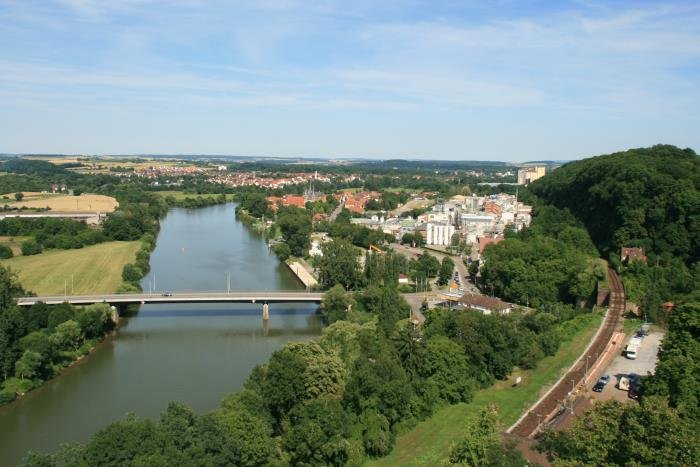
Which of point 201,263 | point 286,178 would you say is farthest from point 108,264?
point 286,178

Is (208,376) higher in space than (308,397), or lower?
lower

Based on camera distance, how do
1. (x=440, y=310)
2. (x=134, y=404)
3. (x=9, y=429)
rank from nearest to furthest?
(x=9, y=429), (x=134, y=404), (x=440, y=310)

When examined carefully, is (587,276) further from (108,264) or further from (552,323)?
(108,264)

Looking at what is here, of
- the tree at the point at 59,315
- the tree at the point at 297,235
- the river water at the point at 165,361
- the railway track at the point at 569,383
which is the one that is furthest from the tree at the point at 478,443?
the tree at the point at 297,235

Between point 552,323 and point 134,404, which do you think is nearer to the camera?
point 134,404

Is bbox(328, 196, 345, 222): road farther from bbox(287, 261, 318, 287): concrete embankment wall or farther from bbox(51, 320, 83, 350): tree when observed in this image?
bbox(51, 320, 83, 350): tree

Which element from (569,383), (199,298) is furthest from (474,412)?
(199,298)
